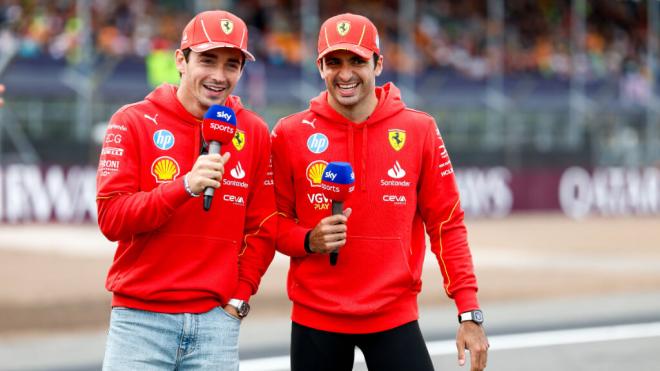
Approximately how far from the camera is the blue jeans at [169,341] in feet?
13.2

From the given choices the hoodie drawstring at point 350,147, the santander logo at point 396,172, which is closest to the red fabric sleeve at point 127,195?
the hoodie drawstring at point 350,147

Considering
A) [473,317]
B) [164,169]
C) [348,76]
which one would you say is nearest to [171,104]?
[164,169]

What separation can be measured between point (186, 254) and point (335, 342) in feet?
2.55

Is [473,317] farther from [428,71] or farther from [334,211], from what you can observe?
[428,71]

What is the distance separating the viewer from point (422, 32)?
1296 inches

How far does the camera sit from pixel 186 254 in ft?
13.5

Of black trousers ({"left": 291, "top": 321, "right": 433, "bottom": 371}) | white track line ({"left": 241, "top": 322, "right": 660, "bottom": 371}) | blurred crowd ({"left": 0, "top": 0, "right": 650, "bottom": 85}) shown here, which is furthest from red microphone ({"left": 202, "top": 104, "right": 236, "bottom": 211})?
blurred crowd ({"left": 0, "top": 0, "right": 650, "bottom": 85})

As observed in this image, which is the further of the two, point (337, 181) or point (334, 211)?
point (334, 211)

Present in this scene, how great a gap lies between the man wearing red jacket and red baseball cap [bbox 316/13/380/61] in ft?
1.21

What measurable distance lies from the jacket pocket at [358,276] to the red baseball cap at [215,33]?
951 mm

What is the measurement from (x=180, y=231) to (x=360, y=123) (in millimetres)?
977

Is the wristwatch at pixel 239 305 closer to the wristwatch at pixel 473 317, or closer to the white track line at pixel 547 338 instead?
Answer: the wristwatch at pixel 473 317

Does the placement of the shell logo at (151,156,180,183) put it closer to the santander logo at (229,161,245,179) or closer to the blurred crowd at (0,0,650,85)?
the santander logo at (229,161,245,179)

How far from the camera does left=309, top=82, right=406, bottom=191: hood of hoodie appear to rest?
14.8 feet
